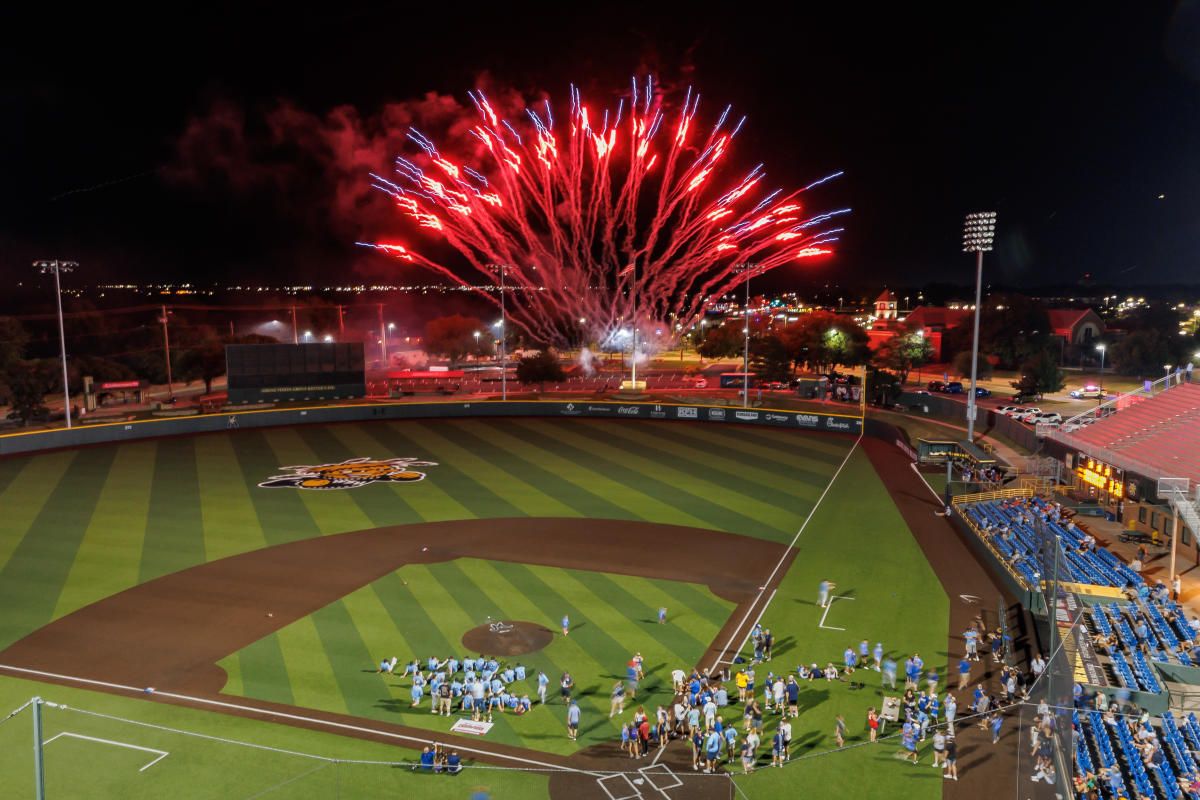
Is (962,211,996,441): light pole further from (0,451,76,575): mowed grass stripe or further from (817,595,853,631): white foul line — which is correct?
(0,451,76,575): mowed grass stripe

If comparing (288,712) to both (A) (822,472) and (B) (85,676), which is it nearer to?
(B) (85,676)

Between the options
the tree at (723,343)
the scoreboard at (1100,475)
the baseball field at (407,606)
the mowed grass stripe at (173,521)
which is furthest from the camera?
the tree at (723,343)

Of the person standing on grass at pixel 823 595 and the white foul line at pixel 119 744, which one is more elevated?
the person standing on grass at pixel 823 595

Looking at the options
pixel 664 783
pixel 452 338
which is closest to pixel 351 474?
pixel 664 783

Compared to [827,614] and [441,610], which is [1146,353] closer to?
[827,614]

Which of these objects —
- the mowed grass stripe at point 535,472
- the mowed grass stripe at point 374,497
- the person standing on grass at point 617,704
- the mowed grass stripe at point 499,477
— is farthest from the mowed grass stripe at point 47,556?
the mowed grass stripe at point 535,472

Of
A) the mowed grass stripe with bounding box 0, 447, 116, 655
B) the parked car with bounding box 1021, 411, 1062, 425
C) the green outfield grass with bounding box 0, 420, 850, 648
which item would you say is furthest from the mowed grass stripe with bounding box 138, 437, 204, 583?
the parked car with bounding box 1021, 411, 1062, 425

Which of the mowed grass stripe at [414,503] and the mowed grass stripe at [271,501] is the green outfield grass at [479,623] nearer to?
the mowed grass stripe at [414,503]
